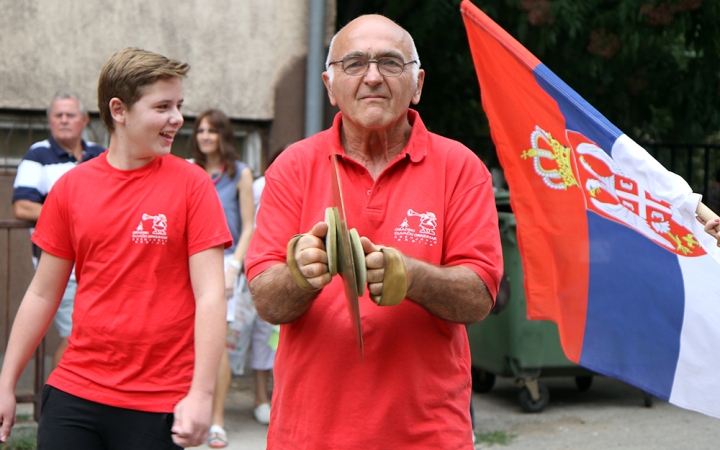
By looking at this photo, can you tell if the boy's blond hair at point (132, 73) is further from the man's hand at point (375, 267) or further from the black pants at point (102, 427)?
the man's hand at point (375, 267)

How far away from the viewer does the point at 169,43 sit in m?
7.55

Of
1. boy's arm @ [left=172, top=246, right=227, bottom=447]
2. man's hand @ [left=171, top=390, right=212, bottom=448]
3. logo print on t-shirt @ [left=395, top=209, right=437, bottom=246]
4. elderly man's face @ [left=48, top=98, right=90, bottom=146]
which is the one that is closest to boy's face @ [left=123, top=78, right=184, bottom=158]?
boy's arm @ [left=172, top=246, right=227, bottom=447]

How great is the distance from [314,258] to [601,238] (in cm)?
216

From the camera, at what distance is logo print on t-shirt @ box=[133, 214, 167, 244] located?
296 centimetres

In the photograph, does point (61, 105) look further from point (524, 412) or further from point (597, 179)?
point (524, 412)

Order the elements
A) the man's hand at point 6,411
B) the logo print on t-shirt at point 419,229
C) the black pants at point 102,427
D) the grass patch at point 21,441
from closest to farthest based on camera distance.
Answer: the logo print on t-shirt at point 419,229
the black pants at point 102,427
the man's hand at point 6,411
the grass patch at point 21,441

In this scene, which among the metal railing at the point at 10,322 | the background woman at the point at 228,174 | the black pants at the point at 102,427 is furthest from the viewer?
the background woman at the point at 228,174

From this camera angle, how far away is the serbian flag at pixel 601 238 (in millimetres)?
3619

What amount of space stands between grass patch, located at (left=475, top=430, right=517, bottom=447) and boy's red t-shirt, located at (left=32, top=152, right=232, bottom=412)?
3531mm

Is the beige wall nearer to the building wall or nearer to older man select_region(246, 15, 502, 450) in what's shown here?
the building wall

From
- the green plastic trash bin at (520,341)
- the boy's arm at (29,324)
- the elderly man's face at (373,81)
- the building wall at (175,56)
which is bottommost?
the green plastic trash bin at (520,341)

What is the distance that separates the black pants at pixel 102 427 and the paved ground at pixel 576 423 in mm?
2920

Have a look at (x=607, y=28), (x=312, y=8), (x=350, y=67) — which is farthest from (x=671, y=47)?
(x=350, y=67)

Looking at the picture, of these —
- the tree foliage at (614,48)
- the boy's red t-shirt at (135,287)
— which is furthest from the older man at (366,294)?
the tree foliage at (614,48)
